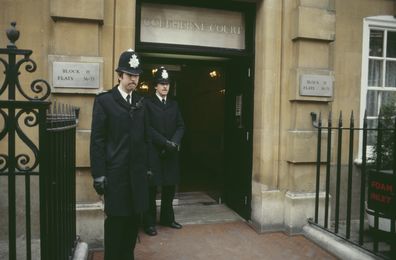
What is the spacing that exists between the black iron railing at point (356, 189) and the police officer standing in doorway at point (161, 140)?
2003 mm

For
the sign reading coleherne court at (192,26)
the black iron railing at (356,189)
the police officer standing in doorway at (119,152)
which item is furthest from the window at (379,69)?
the police officer standing in doorway at (119,152)

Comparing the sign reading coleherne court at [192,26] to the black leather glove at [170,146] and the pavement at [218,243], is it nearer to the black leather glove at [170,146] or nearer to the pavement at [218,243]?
the black leather glove at [170,146]

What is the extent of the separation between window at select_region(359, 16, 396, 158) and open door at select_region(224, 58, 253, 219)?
1942 mm

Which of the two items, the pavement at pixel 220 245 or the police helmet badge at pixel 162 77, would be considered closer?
the pavement at pixel 220 245

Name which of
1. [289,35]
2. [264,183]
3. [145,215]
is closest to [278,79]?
[289,35]

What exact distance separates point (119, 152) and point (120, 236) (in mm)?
844

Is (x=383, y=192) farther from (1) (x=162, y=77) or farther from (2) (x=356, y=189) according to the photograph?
(1) (x=162, y=77)

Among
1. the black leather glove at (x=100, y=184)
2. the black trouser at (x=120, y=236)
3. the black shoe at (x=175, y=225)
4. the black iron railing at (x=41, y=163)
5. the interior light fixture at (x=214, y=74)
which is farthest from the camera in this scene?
the interior light fixture at (x=214, y=74)

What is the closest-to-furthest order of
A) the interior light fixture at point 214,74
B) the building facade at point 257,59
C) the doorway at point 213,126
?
the building facade at point 257,59, the doorway at point 213,126, the interior light fixture at point 214,74

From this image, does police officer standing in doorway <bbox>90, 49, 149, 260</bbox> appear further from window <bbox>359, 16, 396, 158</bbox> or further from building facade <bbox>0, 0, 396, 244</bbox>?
window <bbox>359, 16, 396, 158</bbox>

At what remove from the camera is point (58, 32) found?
15.6 feet

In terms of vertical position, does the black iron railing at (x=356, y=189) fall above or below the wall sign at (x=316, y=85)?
below

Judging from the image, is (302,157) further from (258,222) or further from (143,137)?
(143,137)

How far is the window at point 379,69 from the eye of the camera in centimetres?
632
